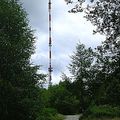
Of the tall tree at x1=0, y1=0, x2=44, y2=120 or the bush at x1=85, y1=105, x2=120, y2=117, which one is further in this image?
the bush at x1=85, y1=105, x2=120, y2=117

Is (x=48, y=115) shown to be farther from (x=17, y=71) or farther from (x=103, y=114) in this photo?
(x=17, y=71)

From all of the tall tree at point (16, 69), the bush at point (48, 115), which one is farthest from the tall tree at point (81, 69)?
the tall tree at point (16, 69)

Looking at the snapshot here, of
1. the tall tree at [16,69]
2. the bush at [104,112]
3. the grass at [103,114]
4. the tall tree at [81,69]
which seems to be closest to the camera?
the tall tree at [16,69]

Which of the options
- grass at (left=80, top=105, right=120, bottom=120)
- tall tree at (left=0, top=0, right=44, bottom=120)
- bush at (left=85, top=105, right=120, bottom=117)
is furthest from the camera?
bush at (left=85, top=105, right=120, bottom=117)

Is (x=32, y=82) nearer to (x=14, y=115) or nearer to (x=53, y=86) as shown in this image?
(x=14, y=115)

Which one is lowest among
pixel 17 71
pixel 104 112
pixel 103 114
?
pixel 103 114

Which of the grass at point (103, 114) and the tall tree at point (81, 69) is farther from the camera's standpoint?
the tall tree at point (81, 69)

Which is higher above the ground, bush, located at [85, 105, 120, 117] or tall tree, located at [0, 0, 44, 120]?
tall tree, located at [0, 0, 44, 120]

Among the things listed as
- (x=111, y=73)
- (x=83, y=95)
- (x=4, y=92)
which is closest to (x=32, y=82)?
(x=4, y=92)

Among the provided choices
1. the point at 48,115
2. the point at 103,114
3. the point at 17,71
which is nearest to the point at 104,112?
the point at 103,114

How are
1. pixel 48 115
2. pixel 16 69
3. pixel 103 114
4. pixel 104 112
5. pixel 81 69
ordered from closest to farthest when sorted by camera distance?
1. pixel 16 69
2. pixel 103 114
3. pixel 104 112
4. pixel 48 115
5. pixel 81 69

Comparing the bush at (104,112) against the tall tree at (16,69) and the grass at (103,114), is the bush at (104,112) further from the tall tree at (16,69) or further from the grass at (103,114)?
the tall tree at (16,69)

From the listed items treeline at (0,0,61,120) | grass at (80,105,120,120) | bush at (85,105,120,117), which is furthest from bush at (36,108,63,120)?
bush at (85,105,120,117)

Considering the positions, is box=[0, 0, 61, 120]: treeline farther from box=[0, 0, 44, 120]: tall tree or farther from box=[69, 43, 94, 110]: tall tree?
box=[69, 43, 94, 110]: tall tree
